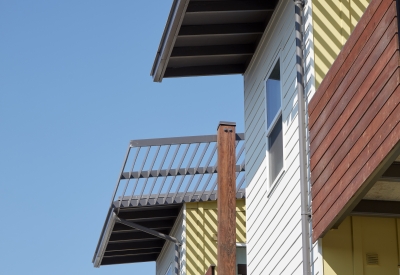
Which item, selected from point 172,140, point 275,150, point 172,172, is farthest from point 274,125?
point 172,172

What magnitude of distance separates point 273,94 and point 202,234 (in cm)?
611

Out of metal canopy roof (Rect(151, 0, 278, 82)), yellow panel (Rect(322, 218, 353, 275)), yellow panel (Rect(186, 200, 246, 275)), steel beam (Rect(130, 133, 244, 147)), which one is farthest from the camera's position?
yellow panel (Rect(186, 200, 246, 275))

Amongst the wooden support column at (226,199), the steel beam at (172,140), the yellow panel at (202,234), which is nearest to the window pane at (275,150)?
the wooden support column at (226,199)

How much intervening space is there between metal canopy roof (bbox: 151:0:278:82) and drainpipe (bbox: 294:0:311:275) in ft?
4.86

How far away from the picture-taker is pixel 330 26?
28.0 feet

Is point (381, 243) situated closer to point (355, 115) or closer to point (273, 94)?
point (355, 115)

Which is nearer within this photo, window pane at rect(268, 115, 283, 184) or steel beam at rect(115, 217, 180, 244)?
window pane at rect(268, 115, 283, 184)

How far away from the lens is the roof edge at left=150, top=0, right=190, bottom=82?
32.8ft

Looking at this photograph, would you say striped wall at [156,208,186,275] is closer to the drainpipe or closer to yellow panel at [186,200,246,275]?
yellow panel at [186,200,246,275]

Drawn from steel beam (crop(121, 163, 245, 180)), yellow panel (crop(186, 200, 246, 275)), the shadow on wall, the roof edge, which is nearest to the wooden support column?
the roof edge

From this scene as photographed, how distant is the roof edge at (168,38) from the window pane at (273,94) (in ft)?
4.21

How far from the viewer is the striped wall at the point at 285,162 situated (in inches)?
341

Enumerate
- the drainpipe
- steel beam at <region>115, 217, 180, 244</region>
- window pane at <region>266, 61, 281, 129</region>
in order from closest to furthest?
the drainpipe, window pane at <region>266, 61, 281, 129</region>, steel beam at <region>115, 217, 180, 244</region>

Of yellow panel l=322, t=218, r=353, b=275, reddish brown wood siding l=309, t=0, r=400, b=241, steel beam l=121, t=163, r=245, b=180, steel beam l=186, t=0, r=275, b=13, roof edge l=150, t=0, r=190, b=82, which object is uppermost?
steel beam l=121, t=163, r=245, b=180
